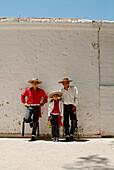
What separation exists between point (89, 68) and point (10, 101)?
2.43m

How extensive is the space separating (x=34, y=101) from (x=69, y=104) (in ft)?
3.01

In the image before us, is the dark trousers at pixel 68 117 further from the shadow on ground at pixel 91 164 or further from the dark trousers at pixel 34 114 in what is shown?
the shadow on ground at pixel 91 164

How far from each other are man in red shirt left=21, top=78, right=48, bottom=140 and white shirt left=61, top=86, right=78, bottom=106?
0.50 meters

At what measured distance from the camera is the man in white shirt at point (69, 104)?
5715 mm

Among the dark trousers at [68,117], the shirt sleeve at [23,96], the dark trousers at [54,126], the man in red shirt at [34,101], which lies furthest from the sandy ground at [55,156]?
the shirt sleeve at [23,96]

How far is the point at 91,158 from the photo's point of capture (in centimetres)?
392

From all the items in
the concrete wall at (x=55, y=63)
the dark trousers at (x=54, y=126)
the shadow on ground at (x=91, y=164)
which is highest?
the concrete wall at (x=55, y=63)

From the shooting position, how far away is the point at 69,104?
19.1 ft

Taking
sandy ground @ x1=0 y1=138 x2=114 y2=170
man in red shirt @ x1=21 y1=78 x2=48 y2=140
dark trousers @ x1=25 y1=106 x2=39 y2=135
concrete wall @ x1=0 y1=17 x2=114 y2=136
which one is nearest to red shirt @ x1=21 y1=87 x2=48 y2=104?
man in red shirt @ x1=21 y1=78 x2=48 y2=140

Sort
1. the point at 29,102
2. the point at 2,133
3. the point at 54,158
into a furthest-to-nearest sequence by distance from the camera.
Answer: the point at 2,133 → the point at 29,102 → the point at 54,158

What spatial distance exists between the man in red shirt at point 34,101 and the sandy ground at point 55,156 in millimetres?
705

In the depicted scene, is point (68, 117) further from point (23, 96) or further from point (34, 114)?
point (23, 96)

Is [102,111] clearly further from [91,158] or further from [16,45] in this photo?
[16,45]

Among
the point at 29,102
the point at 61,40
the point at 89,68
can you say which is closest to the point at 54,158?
the point at 29,102
